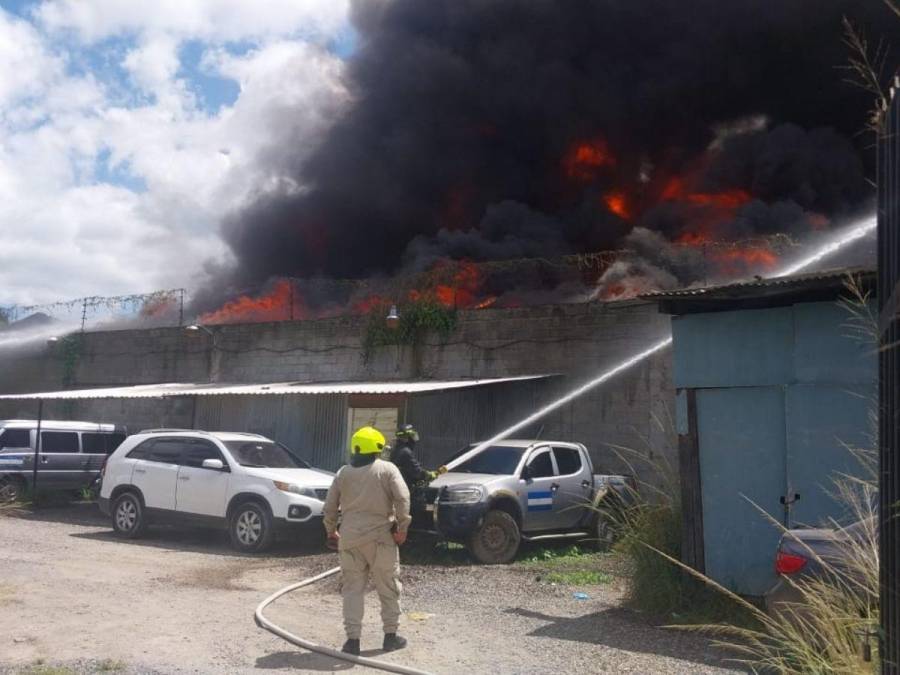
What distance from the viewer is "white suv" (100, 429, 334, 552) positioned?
36.7 feet

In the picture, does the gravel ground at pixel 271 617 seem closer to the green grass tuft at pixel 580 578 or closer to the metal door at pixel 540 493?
the green grass tuft at pixel 580 578

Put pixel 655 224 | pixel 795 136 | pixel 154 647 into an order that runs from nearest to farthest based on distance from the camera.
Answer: pixel 154 647, pixel 795 136, pixel 655 224

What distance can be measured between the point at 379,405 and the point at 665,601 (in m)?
7.73

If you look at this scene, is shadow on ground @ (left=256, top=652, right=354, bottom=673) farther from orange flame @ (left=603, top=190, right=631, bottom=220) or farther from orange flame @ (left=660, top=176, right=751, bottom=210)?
orange flame @ (left=603, top=190, right=631, bottom=220)

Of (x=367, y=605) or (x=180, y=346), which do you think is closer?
(x=367, y=605)

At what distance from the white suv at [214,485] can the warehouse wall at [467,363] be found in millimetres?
3545

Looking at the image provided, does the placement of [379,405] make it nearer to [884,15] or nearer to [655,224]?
[655,224]

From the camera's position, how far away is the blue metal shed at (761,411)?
23.6 feet

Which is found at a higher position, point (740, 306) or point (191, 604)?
point (740, 306)

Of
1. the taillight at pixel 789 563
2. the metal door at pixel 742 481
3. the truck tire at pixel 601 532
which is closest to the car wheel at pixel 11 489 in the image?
the truck tire at pixel 601 532

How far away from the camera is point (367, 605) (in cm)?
798

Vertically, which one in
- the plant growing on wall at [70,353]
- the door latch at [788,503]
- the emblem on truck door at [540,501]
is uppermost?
the plant growing on wall at [70,353]

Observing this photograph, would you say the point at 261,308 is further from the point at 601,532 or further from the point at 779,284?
the point at 779,284

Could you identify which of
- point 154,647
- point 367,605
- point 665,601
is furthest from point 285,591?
point 665,601
